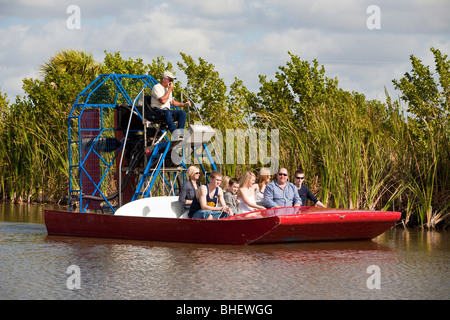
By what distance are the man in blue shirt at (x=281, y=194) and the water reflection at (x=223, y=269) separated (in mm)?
933

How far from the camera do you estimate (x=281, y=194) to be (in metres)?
12.9

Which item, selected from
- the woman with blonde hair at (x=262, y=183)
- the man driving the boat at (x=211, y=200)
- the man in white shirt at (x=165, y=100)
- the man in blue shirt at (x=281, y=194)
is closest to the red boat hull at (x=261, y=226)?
the man driving the boat at (x=211, y=200)

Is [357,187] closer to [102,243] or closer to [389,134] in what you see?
[389,134]

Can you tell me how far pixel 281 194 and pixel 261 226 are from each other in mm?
1434

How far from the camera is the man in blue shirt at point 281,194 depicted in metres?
12.8

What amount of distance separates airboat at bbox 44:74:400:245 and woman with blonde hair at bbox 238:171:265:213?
74 centimetres

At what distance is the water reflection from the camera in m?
8.19

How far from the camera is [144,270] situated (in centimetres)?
959

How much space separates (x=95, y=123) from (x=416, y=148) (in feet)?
21.1

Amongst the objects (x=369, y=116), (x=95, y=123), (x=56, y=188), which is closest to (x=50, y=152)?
(x=56, y=188)
